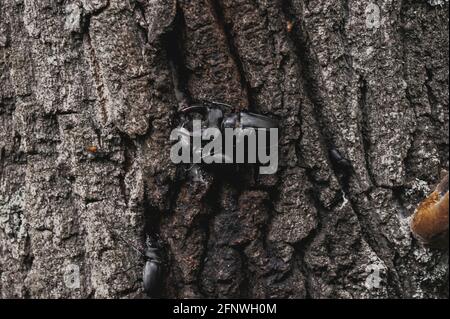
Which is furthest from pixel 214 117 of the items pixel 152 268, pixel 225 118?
pixel 152 268

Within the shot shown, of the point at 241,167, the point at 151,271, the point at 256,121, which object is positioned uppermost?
the point at 256,121

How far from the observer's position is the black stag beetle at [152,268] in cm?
221

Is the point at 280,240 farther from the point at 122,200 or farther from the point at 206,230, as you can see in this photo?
the point at 122,200

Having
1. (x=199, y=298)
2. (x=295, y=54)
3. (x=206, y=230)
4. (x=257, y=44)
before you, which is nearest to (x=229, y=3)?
(x=257, y=44)

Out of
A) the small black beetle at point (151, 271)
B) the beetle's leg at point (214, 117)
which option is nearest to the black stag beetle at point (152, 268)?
the small black beetle at point (151, 271)

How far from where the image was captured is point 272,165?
2277 mm

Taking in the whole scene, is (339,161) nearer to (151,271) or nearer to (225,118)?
(225,118)

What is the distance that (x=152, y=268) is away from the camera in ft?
7.27

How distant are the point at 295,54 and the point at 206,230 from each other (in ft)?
3.01

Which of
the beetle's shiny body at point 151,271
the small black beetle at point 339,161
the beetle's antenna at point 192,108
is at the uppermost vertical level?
the beetle's antenna at point 192,108

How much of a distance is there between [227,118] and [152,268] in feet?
2.47

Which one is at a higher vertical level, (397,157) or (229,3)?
(229,3)

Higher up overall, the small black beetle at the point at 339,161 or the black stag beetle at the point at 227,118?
the black stag beetle at the point at 227,118

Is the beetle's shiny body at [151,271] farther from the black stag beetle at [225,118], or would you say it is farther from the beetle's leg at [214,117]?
the beetle's leg at [214,117]
